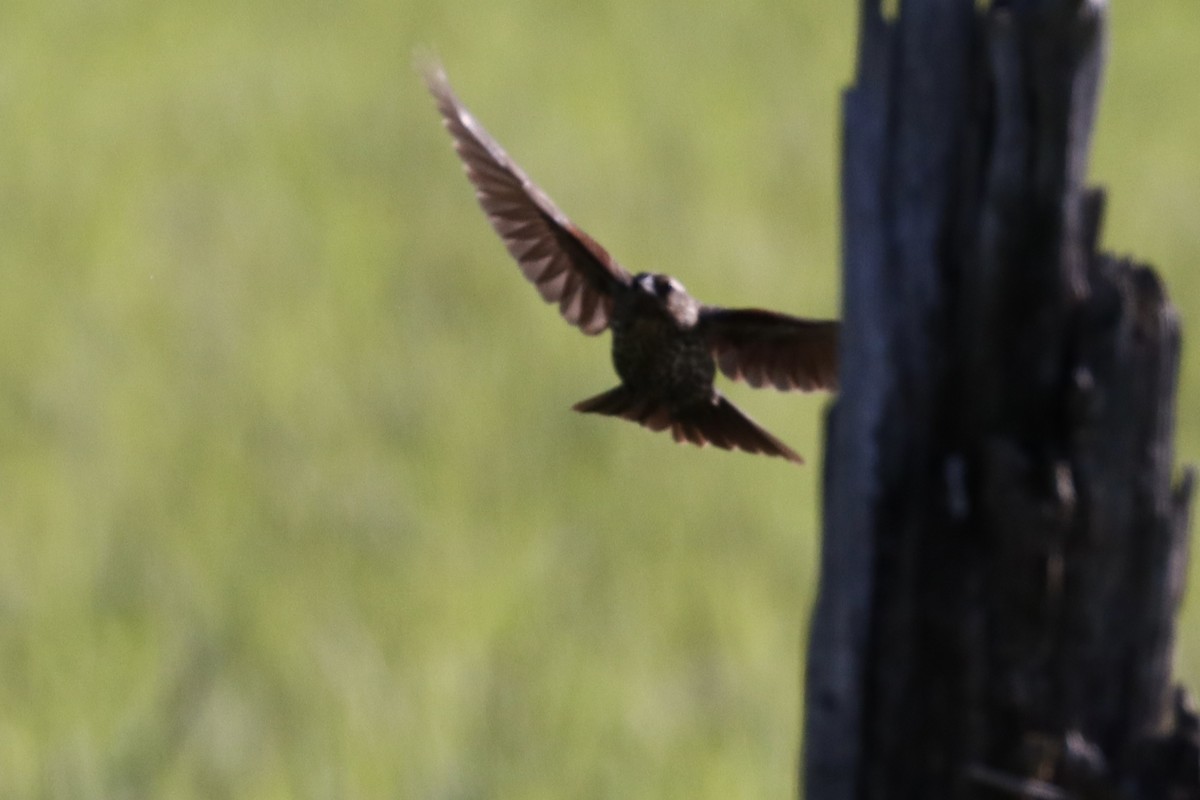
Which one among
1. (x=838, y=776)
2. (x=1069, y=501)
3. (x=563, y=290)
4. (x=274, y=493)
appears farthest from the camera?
(x=274, y=493)

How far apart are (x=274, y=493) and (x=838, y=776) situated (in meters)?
5.23

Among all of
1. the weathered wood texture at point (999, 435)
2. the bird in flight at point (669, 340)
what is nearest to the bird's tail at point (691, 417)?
the bird in flight at point (669, 340)

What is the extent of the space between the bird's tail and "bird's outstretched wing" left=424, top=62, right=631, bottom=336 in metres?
0.18

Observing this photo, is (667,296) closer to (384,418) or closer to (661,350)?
(661,350)

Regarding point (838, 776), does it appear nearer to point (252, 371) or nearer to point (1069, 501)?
point (1069, 501)

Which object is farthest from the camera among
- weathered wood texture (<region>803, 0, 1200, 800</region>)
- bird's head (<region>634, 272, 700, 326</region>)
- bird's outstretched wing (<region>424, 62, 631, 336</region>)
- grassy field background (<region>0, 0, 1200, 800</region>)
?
grassy field background (<region>0, 0, 1200, 800</region>)

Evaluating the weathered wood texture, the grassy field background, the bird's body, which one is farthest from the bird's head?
the grassy field background

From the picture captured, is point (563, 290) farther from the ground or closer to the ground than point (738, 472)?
closer to the ground

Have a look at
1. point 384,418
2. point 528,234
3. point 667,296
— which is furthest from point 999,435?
point 384,418

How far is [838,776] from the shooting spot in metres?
2.23

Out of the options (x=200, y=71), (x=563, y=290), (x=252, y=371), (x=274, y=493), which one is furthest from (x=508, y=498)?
(x=200, y=71)

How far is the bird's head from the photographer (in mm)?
2639

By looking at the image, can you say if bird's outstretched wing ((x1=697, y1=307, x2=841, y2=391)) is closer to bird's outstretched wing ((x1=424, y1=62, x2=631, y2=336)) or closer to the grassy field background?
bird's outstretched wing ((x1=424, y1=62, x2=631, y2=336))

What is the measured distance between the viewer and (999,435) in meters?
2.11
